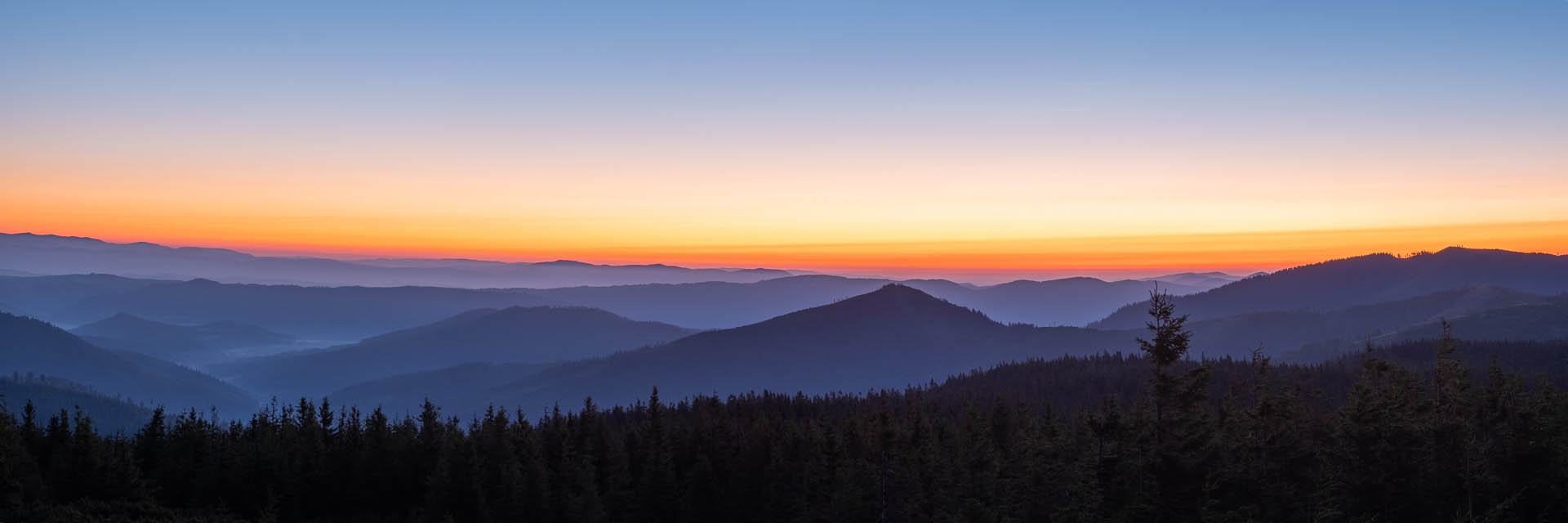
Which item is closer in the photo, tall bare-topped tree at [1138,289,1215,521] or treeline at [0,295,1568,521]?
tall bare-topped tree at [1138,289,1215,521]

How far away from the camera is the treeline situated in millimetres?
34469

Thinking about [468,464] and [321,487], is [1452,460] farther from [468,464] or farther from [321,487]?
[321,487]

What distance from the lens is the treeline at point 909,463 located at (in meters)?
34.5

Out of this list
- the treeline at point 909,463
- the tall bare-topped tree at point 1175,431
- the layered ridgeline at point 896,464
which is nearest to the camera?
the tall bare-topped tree at point 1175,431

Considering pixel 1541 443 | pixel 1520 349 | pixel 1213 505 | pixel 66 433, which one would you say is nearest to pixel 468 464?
pixel 66 433

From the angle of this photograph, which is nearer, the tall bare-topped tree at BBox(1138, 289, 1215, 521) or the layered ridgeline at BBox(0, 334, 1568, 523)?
the tall bare-topped tree at BBox(1138, 289, 1215, 521)

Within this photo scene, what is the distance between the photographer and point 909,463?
60062mm

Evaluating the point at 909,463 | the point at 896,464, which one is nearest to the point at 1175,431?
the point at 896,464

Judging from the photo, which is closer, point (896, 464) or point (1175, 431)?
point (1175, 431)

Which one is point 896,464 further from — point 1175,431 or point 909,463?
point 1175,431

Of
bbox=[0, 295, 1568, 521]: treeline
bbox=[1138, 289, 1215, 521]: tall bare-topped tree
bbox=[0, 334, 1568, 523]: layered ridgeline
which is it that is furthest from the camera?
bbox=[0, 334, 1568, 523]: layered ridgeline

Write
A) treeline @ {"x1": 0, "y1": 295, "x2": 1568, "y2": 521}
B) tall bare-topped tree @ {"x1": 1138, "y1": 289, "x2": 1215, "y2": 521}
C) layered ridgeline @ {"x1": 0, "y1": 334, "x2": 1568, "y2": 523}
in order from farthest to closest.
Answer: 1. layered ridgeline @ {"x1": 0, "y1": 334, "x2": 1568, "y2": 523}
2. treeline @ {"x1": 0, "y1": 295, "x2": 1568, "y2": 521}
3. tall bare-topped tree @ {"x1": 1138, "y1": 289, "x2": 1215, "y2": 521}

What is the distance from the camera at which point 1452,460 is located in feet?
127

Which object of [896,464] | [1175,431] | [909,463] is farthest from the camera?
[909,463]
